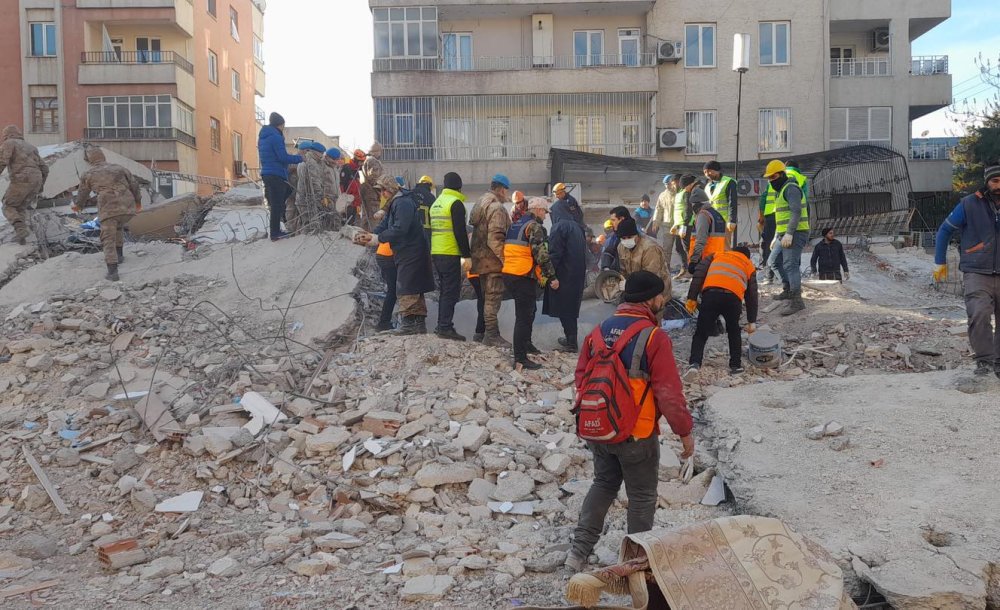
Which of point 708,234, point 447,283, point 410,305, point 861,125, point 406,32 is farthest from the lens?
point 861,125

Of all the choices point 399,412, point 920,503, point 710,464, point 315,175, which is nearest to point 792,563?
point 920,503

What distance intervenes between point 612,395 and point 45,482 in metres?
4.68

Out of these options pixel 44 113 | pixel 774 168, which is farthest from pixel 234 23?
pixel 774 168

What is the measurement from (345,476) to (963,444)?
4.42 metres

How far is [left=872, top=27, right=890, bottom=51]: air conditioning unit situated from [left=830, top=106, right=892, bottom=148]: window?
7.40 ft

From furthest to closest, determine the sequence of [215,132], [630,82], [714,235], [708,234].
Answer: [215,132]
[630,82]
[708,234]
[714,235]

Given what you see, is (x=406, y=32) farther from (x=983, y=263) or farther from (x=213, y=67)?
(x=983, y=263)

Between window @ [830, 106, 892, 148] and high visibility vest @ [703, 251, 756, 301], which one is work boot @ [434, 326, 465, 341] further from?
window @ [830, 106, 892, 148]

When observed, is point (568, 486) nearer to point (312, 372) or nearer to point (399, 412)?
point (399, 412)

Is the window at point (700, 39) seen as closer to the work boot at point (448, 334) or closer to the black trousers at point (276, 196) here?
the black trousers at point (276, 196)

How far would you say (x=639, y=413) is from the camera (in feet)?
14.2

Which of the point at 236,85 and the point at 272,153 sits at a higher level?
the point at 236,85

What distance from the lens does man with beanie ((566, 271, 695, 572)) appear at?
14.1 feet

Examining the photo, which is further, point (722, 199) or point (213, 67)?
point (213, 67)
